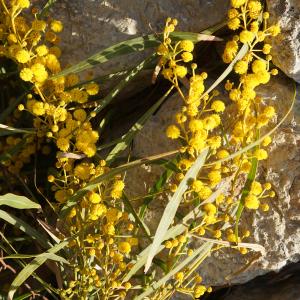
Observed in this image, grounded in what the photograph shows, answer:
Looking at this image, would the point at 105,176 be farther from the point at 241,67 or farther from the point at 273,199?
the point at 273,199

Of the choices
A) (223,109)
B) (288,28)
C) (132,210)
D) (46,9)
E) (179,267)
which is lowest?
(179,267)

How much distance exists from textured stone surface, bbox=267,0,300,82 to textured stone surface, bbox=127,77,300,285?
4.2 inches

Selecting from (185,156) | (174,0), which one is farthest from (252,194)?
(174,0)

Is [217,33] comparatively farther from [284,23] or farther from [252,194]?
[252,194]

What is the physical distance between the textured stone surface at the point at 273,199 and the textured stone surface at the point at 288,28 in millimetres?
106

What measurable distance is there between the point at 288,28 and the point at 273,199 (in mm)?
458

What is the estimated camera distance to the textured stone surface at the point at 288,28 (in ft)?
3.83

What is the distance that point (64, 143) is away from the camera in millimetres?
1054

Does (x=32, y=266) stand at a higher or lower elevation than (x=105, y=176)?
lower

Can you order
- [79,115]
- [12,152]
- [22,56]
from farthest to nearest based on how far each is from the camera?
[12,152]
[79,115]
[22,56]

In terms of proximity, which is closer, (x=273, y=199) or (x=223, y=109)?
(x=223, y=109)

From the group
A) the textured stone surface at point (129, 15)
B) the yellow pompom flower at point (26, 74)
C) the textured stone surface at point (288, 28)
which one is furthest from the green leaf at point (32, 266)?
the textured stone surface at point (288, 28)

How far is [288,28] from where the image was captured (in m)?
1.17

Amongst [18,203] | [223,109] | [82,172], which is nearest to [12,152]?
[18,203]
